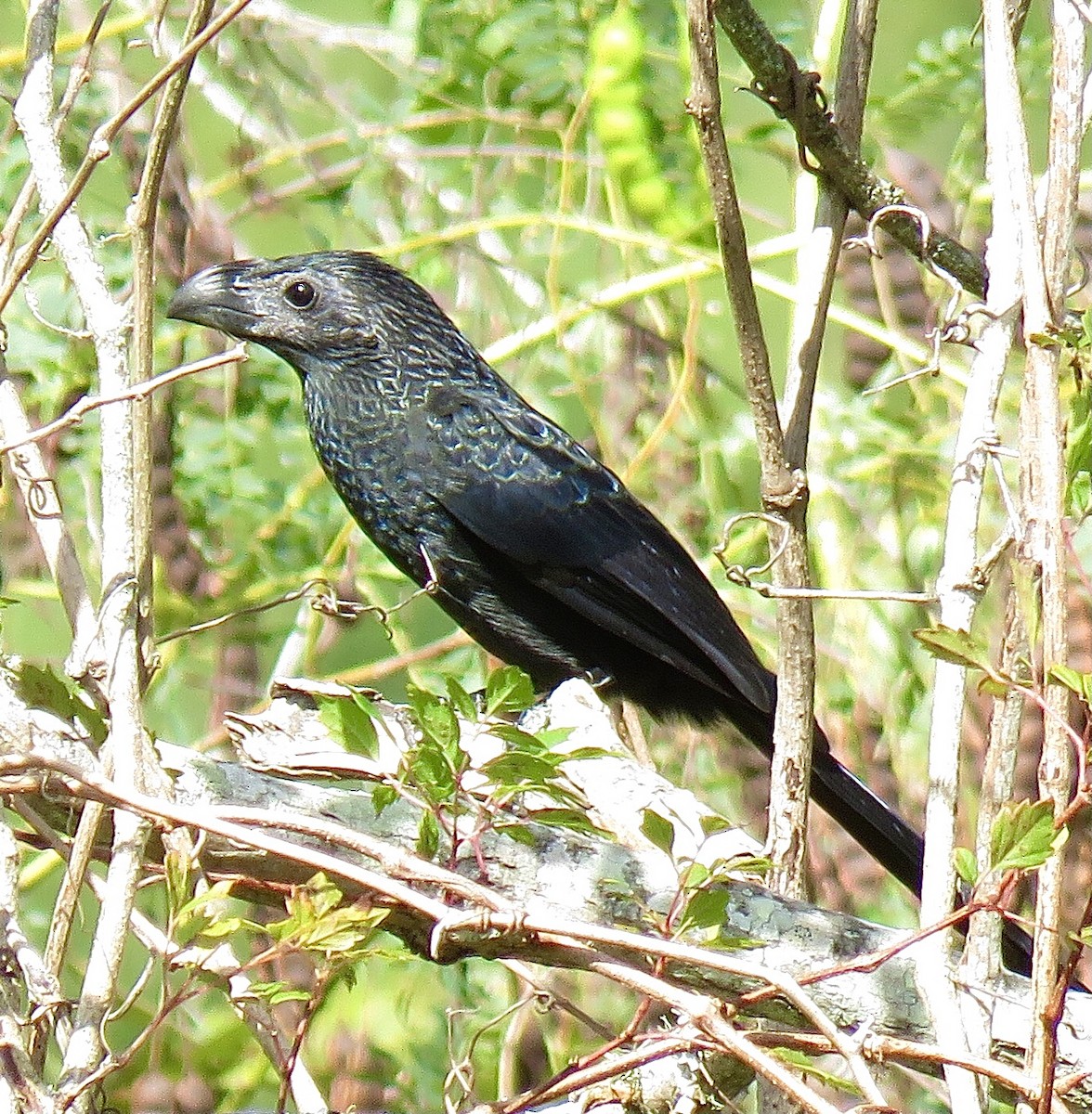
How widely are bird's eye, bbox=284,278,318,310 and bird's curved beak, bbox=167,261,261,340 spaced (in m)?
0.11

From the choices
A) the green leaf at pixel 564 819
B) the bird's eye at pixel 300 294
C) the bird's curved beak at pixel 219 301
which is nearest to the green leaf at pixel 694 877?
the green leaf at pixel 564 819

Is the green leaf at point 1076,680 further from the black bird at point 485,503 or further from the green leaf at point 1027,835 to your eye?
the black bird at point 485,503

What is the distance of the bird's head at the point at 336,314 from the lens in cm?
359

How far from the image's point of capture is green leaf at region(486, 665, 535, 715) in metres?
1.70

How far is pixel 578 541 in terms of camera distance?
3.59m

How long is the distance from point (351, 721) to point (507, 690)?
16 centimetres

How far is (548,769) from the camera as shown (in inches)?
62.7

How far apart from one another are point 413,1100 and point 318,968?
6.04 ft

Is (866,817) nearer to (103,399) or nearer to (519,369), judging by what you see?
(519,369)

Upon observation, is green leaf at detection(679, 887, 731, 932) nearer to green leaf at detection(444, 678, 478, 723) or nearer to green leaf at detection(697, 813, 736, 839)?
green leaf at detection(697, 813, 736, 839)

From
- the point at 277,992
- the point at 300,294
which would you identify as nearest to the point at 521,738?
the point at 277,992

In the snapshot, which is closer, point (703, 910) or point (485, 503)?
point (703, 910)

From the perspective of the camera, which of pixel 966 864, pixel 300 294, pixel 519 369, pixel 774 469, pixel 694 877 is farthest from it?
pixel 519 369

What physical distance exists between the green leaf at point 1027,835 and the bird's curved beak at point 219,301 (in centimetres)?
241
